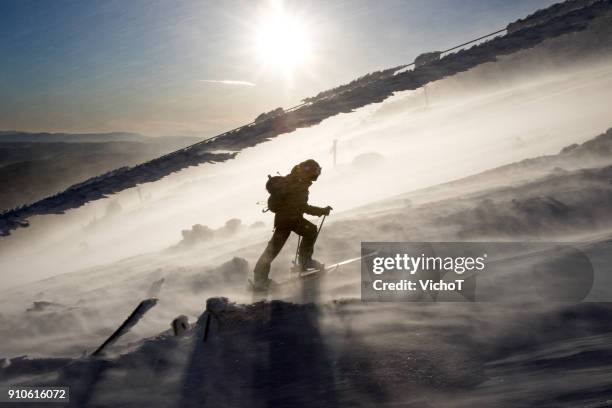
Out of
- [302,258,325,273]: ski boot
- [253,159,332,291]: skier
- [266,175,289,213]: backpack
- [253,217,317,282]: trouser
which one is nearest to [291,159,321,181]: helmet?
[253,159,332,291]: skier

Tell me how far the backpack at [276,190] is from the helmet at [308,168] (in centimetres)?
28

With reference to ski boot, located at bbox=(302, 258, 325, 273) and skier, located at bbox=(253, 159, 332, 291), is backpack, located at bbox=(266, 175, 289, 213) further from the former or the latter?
ski boot, located at bbox=(302, 258, 325, 273)

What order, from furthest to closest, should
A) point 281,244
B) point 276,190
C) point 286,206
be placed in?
point 281,244, point 286,206, point 276,190

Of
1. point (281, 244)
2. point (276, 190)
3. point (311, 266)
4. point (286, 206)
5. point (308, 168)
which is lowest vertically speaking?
point (311, 266)

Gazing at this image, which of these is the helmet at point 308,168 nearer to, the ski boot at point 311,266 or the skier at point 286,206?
the skier at point 286,206

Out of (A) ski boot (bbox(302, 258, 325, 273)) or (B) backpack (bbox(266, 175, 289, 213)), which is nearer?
(B) backpack (bbox(266, 175, 289, 213))

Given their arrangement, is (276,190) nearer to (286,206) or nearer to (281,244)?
(286,206)

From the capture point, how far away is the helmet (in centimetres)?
628

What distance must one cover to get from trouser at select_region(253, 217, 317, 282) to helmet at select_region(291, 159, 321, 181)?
77 cm

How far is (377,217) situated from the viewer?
33.9 ft

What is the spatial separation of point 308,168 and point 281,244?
137cm

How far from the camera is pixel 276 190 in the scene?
20.4 feet

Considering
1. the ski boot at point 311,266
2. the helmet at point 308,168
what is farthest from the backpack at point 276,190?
the ski boot at point 311,266

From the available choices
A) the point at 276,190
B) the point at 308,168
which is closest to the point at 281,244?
the point at 276,190
